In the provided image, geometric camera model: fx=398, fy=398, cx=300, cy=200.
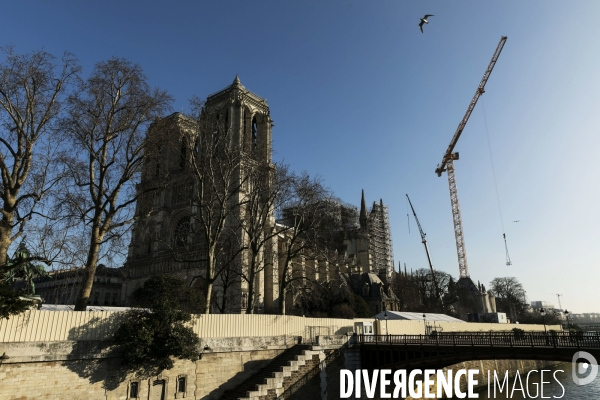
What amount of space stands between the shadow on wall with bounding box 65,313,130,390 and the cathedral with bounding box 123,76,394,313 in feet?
16.4

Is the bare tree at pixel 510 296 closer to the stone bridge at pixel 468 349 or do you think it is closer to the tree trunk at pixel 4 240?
the stone bridge at pixel 468 349

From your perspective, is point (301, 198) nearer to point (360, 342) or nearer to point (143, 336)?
point (360, 342)

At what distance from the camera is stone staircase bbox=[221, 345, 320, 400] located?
1948 centimetres

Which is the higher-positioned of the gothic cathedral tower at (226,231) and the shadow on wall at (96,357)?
the gothic cathedral tower at (226,231)

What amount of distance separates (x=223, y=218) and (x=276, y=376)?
9.79m

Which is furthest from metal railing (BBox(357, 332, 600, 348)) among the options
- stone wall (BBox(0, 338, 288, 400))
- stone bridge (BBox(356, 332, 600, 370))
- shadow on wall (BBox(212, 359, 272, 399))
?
stone wall (BBox(0, 338, 288, 400))

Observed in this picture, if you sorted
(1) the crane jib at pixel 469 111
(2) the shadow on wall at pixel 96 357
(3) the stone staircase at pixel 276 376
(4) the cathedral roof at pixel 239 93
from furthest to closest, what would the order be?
(1) the crane jib at pixel 469 111 < (4) the cathedral roof at pixel 239 93 < (3) the stone staircase at pixel 276 376 < (2) the shadow on wall at pixel 96 357

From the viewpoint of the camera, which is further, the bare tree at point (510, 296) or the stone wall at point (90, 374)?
the bare tree at point (510, 296)

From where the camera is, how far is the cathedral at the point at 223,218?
24.1m

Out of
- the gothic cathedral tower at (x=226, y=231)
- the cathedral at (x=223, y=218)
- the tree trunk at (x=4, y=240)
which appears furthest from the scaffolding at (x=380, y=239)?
the tree trunk at (x=4, y=240)

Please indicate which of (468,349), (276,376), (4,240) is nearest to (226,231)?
(276,376)

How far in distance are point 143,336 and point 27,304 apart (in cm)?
452

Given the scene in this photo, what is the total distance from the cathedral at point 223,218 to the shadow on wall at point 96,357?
5000 mm

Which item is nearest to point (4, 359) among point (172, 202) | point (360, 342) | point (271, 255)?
point (360, 342)
